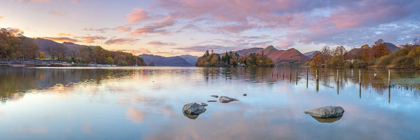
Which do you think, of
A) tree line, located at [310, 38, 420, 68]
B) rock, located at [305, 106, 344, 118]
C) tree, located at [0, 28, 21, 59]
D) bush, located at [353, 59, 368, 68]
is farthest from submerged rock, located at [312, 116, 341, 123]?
tree, located at [0, 28, 21, 59]

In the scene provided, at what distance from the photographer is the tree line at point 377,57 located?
97.2 metres

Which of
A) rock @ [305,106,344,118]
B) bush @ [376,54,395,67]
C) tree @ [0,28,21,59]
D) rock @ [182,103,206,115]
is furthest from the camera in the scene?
tree @ [0,28,21,59]

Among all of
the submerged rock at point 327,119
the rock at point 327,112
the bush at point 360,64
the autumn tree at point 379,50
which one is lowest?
the submerged rock at point 327,119

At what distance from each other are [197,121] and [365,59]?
15297cm

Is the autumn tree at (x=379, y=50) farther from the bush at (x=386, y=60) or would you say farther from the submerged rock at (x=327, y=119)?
the submerged rock at (x=327, y=119)

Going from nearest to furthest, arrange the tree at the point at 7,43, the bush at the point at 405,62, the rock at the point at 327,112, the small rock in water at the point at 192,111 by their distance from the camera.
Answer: the rock at the point at 327,112
the small rock in water at the point at 192,111
the bush at the point at 405,62
the tree at the point at 7,43

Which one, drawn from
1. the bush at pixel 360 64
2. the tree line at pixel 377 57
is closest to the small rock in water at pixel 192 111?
the tree line at pixel 377 57

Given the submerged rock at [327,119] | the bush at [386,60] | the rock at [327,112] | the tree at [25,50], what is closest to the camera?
the submerged rock at [327,119]

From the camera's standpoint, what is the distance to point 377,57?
134 meters

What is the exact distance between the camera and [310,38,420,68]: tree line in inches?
3829

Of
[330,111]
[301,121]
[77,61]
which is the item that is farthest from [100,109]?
[77,61]

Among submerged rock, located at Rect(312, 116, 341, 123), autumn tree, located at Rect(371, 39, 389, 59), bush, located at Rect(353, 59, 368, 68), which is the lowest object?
submerged rock, located at Rect(312, 116, 341, 123)

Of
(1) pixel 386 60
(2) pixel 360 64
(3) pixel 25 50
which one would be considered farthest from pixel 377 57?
(3) pixel 25 50

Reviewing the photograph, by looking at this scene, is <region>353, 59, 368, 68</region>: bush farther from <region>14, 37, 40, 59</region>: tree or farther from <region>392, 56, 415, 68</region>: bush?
<region>14, 37, 40, 59</region>: tree
